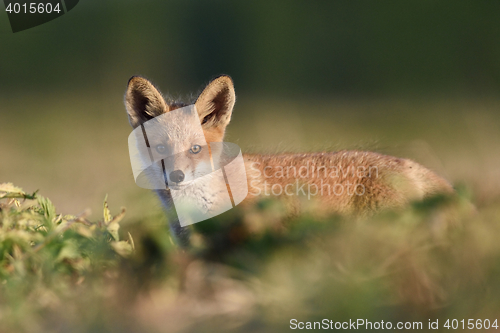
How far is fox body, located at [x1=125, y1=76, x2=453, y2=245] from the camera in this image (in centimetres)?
201

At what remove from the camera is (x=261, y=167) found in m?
2.29

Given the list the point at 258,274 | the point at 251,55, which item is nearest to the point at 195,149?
the point at 258,274

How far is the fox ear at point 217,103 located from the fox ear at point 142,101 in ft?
0.69

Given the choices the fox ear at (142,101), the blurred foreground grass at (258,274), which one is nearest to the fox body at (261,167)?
the fox ear at (142,101)

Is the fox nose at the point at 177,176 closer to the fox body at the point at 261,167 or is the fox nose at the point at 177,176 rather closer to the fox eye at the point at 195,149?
the fox body at the point at 261,167

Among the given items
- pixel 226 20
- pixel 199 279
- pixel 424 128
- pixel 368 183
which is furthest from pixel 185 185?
pixel 226 20

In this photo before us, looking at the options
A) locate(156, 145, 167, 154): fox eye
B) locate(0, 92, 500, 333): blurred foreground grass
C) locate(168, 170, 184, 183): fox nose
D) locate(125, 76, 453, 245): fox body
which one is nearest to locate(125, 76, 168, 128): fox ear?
locate(125, 76, 453, 245): fox body

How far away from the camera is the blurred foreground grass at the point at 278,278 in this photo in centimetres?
83

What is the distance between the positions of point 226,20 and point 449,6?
12.6 feet

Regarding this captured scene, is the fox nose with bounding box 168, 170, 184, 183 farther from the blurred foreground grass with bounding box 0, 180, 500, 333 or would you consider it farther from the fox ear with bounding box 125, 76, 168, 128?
the blurred foreground grass with bounding box 0, 180, 500, 333

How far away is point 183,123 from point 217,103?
22 cm

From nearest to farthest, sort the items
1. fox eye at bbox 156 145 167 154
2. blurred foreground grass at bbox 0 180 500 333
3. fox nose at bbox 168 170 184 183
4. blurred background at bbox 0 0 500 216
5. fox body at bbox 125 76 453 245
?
blurred foreground grass at bbox 0 180 500 333
fox body at bbox 125 76 453 245
fox nose at bbox 168 170 184 183
fox eye at bbox 156 145 167 154
blurred background at bbox 0 0 500 216

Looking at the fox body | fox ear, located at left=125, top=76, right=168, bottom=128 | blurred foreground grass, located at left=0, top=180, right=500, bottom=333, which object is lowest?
blurred foreground grass, located at left=0, top=180, right=500, bottom=333

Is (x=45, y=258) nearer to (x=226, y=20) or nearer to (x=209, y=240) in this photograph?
(x=209, y=240)
